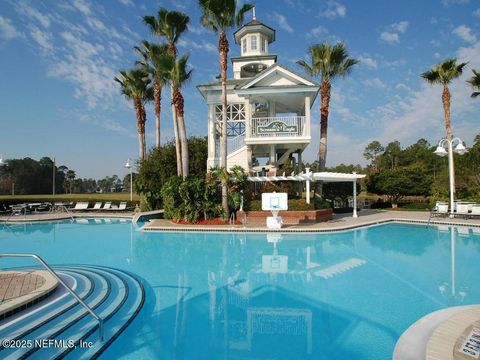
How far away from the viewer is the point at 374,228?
16.5m

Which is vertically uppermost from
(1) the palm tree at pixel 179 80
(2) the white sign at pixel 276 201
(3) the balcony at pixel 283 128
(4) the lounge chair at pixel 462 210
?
(1) the palm tree at pixel 179 80

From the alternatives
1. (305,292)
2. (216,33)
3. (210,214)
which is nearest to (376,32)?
(216,33)

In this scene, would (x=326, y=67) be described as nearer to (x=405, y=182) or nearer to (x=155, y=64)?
(x=155, y=64)

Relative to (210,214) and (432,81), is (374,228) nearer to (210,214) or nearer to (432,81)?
(210,214)

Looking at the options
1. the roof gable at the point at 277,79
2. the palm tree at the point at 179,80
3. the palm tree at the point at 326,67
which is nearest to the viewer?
the palm tree at the point at 179,80

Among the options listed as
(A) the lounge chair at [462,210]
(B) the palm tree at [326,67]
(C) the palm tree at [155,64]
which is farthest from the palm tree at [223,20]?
(A) the lounge chair at [462,210]

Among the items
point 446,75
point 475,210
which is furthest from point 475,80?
point 475,210

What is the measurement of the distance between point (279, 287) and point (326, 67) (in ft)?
56.2

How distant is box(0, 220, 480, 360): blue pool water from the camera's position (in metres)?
4.55

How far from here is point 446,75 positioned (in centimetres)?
2117

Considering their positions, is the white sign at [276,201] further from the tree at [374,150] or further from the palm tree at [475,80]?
the tree at [374,150]

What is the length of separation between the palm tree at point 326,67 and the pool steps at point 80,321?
654 inches

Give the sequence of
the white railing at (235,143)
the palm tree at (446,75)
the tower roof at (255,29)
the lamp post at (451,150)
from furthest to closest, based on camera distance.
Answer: the tower roof at (255,29) < the palm tree at (446,75) < the white railing at (235,143) < the lamp post at (451,150)

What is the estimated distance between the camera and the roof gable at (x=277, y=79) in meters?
18.8
